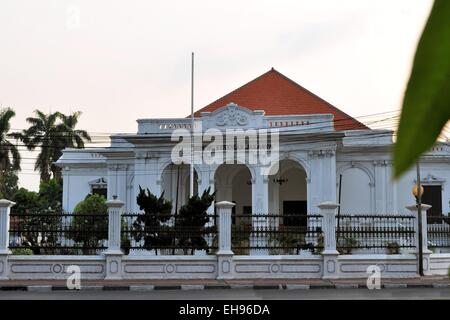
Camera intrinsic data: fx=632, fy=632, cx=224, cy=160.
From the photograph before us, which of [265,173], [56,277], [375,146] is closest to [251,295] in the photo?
[56,277]

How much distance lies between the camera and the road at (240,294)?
930cm

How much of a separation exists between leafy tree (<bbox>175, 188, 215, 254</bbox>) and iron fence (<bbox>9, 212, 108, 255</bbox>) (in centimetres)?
148

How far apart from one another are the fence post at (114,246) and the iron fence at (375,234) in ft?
14.0

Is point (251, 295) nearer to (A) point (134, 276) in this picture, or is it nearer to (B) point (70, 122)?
(A) point (134, 276)

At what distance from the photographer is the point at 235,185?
80.1 ft

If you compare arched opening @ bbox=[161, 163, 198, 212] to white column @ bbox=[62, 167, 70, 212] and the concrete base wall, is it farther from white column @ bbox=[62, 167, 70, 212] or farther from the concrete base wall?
the concrete base wall

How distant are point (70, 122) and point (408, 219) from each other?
26.0 meters

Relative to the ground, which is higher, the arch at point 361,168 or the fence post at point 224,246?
the arch at point 361,168

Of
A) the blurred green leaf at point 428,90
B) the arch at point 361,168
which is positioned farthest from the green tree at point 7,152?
the blurred green leaf at point 428,90

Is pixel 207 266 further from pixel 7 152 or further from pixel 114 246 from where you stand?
pixel 7 152

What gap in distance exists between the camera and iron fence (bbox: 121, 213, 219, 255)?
12.4 m

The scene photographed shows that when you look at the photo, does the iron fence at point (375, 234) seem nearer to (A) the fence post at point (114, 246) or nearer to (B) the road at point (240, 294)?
(B) the road at point (240, 294)

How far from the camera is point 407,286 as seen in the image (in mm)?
11305

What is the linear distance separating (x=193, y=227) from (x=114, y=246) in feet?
5.29
